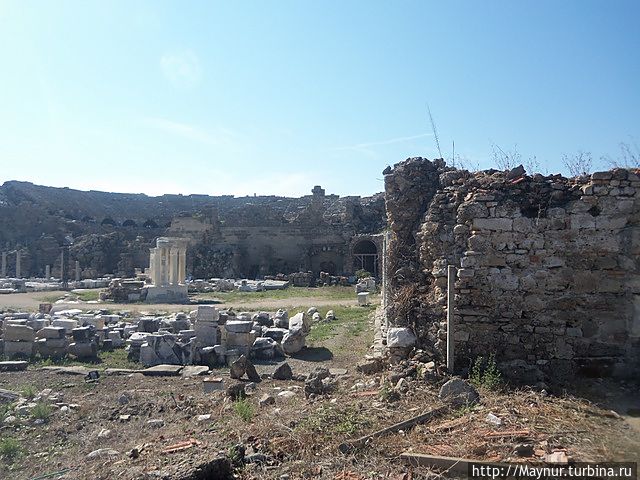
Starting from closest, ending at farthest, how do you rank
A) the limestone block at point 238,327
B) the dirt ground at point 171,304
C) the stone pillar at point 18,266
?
the limestone block at point 238,327 → the dirt ground at point 171,304 → the stone pillar at point 18,266

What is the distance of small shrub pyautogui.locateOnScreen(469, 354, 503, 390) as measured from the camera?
6312 mm

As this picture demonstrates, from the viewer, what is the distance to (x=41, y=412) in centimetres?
741

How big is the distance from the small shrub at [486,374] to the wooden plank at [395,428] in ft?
3.33

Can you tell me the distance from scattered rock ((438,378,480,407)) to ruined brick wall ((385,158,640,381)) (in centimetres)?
112

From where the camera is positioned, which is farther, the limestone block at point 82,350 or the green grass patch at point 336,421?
the limestone block at point 82,350

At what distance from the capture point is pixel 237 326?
1155cm

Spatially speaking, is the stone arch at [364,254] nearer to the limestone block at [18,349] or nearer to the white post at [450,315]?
the limestone block at [18,349]

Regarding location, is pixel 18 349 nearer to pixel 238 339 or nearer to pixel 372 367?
pixel 238 339

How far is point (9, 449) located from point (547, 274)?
729cm

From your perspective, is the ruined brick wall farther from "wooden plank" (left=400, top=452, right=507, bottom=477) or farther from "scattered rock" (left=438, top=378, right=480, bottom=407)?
"wooden plank" (left=400, top=452, right=507, bottom=477)

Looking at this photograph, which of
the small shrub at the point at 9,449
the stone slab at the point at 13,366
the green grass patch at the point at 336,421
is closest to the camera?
the green grass patch at the point at 336,421

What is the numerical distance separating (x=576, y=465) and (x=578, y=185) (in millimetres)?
4111

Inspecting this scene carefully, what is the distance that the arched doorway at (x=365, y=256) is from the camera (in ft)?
118

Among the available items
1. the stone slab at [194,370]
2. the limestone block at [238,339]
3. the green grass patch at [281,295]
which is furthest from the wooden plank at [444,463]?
the green grass patch at [281,295]
